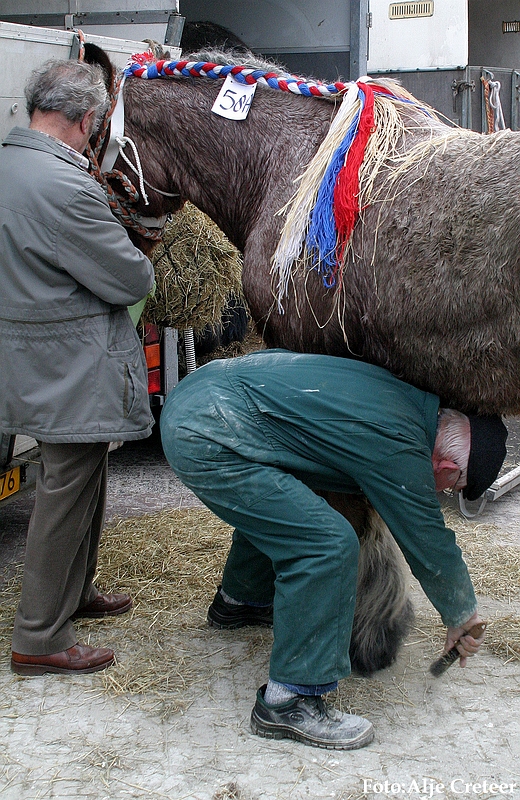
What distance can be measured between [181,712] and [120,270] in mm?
1426

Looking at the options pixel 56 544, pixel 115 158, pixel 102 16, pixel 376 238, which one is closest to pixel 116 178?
pixel 115 158

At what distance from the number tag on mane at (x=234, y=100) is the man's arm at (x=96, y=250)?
0.51m

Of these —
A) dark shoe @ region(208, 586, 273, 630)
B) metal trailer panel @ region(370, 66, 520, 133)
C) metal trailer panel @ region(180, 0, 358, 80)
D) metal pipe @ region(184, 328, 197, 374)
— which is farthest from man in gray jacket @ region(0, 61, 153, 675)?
metal trailer panel @ region(370, 66, 520, 133)

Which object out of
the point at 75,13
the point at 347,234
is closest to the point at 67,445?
the point at 347,234

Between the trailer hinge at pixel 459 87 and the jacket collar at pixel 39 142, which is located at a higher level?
the trailer hinge at pixel 459 87

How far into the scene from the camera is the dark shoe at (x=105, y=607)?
10.5 feet

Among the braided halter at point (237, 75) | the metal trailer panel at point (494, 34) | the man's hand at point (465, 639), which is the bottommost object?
the man's hand at point (465, 639)

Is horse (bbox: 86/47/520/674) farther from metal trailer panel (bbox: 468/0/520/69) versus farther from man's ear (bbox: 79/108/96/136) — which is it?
metal trailer panel (bbox: 468/0/520/69)

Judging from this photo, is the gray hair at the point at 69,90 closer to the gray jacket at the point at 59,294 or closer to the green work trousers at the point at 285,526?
the gray jacket at the point at 59,294

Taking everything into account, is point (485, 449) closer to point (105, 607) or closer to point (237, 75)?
point (237, 75)

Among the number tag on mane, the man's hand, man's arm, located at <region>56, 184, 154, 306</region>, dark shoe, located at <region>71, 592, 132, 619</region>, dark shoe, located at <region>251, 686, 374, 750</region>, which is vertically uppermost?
the number tag on mane

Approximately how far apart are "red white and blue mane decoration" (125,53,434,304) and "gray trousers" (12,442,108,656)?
34.2 inches

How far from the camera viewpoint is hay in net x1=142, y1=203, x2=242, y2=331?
4.58m

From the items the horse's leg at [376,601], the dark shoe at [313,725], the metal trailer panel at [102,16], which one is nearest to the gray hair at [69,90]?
the horse's leg at [376,601]
